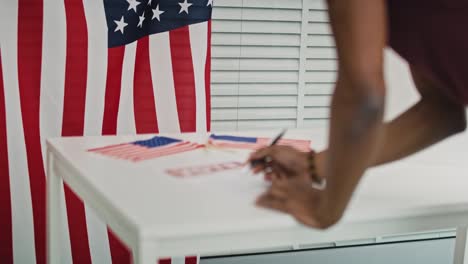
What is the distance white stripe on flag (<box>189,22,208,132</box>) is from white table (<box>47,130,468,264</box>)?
0.89 m

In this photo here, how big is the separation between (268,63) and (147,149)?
1307 mm

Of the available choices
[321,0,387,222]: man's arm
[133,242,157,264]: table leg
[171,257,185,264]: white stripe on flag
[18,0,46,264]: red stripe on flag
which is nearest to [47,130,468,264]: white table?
[133,242,157,264]: table leg

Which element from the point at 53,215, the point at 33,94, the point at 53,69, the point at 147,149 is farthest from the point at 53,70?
the point at 147,149

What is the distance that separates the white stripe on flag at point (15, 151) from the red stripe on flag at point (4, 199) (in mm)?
11

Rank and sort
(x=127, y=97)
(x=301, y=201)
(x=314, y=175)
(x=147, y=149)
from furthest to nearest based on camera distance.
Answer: (x=127, y=97) < (x=147, y=149) < (x=314, y=175) < (x=301, y=201)

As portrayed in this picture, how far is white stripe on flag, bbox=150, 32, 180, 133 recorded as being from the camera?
247cm

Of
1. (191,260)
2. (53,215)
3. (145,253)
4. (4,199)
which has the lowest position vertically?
(191,260)

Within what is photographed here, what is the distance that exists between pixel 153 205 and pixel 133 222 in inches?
3.9

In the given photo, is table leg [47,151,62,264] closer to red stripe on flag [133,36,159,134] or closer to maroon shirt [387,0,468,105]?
red stripe on flag [133,36,159,134]

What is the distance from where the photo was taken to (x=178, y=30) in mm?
2477

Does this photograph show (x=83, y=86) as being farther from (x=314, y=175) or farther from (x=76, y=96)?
(x=314, y=175)

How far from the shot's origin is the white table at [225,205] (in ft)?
3.48

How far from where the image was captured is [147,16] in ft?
7.98

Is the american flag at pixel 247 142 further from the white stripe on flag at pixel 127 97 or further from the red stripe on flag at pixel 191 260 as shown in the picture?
the red stripe on flag at pixel 191 260
